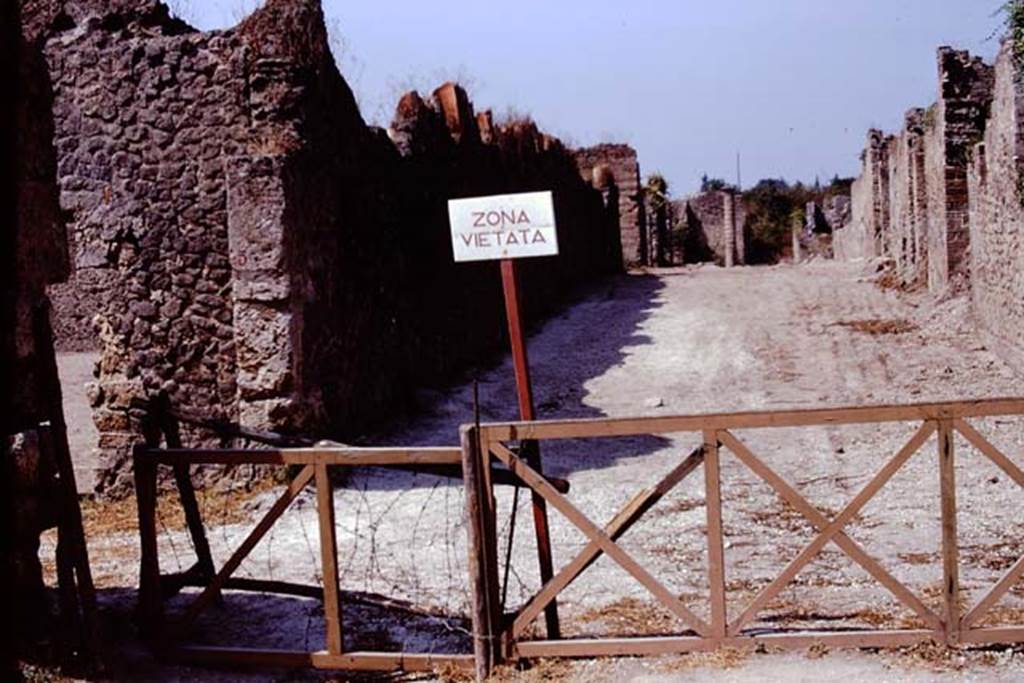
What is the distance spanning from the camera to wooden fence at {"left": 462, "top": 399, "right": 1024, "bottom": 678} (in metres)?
5.04

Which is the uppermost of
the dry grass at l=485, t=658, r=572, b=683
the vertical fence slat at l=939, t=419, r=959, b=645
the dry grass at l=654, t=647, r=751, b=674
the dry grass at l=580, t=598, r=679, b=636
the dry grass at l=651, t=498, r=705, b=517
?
the vertical fence slat at l=939, t=419, r=959, b=645

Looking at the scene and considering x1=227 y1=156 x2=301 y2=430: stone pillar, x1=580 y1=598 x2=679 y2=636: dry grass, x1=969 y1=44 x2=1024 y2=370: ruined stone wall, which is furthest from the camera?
x1=969 y1=44 x2=1024 y2=370: ruined stone wall

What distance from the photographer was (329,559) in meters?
5.39

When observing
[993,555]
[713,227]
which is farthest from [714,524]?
[713,227]

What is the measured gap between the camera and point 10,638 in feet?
7.91

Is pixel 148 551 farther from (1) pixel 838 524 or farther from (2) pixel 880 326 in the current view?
(2) pixel 880 326

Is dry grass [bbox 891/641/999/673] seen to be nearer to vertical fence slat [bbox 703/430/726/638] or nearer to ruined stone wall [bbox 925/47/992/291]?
vertical fence slat [bbox 703/430/726/638]

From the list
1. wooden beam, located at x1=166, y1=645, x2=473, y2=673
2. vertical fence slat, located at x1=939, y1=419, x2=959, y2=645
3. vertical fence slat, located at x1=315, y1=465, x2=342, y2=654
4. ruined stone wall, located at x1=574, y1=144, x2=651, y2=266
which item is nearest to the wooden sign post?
wooden beam, located at x1=166, y1=645, x2=473, y2=673

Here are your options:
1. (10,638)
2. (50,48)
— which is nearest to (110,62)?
(50,48)

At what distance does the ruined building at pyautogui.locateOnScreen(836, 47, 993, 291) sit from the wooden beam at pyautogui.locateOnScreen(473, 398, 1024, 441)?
12.1m

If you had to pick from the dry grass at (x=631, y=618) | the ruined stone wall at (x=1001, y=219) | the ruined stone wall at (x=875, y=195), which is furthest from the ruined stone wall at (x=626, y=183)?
the dry grass at (x=631, y=618)

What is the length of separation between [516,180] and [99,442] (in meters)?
10.7

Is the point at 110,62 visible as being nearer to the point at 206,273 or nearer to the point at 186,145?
the point at 186,145

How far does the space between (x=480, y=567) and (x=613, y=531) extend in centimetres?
61
